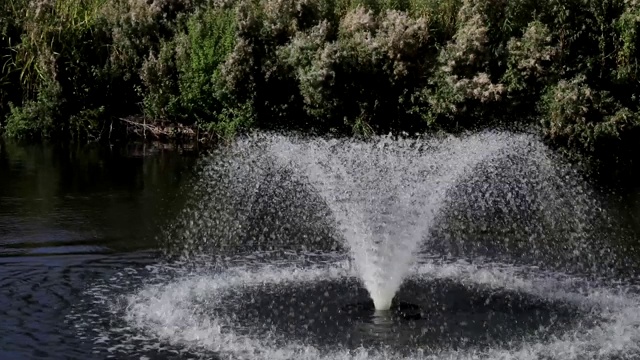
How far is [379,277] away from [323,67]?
1244 cm

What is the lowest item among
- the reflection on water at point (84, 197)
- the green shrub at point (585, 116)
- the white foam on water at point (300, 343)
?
the white foam on water at point (300, 343)

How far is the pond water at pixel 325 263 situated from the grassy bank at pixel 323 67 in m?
2.61

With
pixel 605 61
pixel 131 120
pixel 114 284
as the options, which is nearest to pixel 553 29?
pixel 605 61

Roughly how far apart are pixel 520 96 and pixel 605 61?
2.16 m

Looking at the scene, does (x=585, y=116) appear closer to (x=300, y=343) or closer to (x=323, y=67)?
(x=323, y=67)

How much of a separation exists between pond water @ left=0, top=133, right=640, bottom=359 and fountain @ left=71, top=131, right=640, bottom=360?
3 cm

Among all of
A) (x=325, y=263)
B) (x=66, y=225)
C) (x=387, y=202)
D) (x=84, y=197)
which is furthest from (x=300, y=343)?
(x=84, y=197)

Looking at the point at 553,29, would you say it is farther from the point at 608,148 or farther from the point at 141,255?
the point at 141,255

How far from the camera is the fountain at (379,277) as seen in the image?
8.73m

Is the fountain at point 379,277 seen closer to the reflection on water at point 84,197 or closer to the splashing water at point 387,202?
the splashing water at point 387,202

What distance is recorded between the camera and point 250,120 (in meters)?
23.6

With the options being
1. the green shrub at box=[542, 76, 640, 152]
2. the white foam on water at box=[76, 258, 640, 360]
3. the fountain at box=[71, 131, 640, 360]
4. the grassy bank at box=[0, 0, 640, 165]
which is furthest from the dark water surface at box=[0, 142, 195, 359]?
the green shrub at box=[542, 76, 640, 152]

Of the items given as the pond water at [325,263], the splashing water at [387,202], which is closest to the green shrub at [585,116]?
the pond water at [325,263]

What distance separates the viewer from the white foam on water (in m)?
8.43
